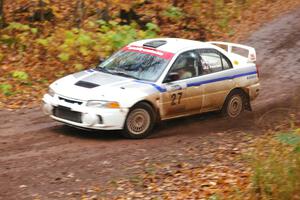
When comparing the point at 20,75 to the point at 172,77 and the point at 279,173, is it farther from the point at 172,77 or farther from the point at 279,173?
the point at 279,173

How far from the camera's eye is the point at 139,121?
33.2 ft

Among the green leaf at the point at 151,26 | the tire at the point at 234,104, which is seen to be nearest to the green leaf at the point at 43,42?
the green leaf at the point at 151,26

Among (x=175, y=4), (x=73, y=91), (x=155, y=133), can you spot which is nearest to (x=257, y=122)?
(x=155, y=133)

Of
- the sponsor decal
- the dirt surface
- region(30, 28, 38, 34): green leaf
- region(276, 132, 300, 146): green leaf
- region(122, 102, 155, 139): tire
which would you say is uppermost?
region(30, 28, 38, 34): green leaf

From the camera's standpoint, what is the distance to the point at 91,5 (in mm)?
20203

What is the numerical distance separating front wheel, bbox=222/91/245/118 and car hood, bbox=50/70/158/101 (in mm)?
2220

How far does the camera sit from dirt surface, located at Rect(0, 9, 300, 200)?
7910 millimetres

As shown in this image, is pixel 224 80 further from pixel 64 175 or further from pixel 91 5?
pixel 91 5

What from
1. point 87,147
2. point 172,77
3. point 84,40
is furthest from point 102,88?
point 84,40

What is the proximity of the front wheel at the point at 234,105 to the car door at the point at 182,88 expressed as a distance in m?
0.94

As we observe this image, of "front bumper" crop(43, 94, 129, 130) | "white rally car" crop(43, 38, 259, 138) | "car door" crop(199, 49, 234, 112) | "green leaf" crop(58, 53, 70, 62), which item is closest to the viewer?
"front bumper" crop(43, 94, 129, 130)

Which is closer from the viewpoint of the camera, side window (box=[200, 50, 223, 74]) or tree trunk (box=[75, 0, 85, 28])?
side window (box=[200, 50, 223, 74])

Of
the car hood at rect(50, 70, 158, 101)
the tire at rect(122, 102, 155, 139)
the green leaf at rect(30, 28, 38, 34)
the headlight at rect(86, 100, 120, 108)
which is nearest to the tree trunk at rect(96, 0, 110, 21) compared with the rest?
the green leaf at rect(30, 28, 38, 34)

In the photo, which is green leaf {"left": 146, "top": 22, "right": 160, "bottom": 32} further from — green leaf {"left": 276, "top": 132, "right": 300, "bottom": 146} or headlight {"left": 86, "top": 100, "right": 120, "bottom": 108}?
green leaf {"left": 276, "top": 132, "right": 300, "bottom": 146}
